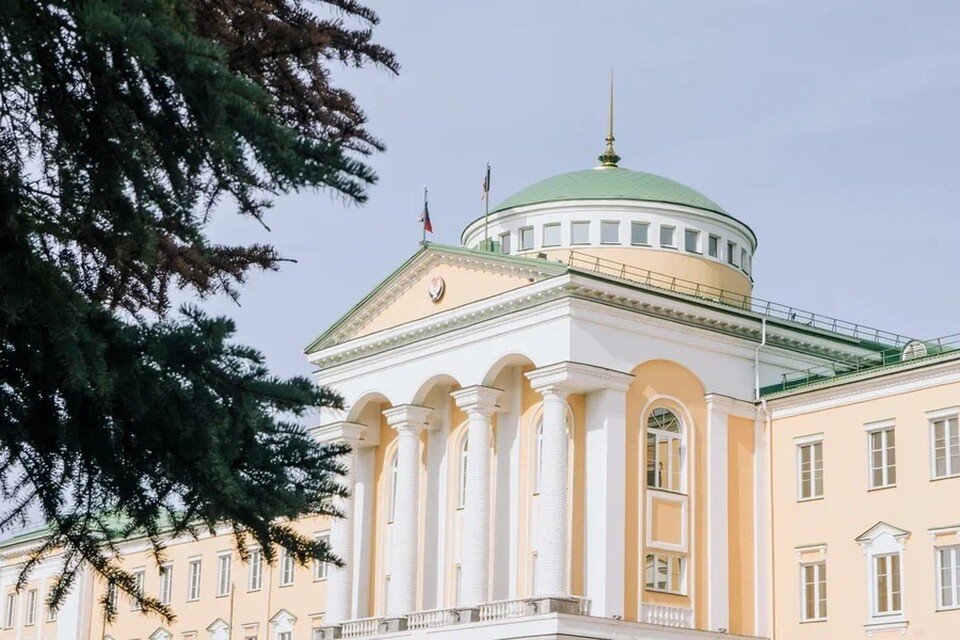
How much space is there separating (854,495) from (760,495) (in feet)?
11.1

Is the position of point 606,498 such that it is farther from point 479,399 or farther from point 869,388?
point 869,388

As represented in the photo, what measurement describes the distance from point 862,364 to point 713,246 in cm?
614

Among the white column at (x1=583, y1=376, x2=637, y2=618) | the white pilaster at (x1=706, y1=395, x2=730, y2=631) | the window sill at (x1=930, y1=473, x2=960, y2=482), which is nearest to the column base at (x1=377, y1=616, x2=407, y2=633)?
the white column at (x1=583, y1=376, x2=637, y2=618)

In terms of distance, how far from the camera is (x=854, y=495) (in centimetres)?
4191

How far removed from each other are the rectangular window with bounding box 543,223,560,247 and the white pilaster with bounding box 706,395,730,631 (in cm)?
745

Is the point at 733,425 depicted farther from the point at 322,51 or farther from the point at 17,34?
the point at 17,34

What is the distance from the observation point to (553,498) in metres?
41.9

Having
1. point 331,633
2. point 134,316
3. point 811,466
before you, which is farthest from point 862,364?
point 134,316

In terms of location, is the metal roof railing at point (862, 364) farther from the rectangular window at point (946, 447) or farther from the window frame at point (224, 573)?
the window frame at point (224, 573)

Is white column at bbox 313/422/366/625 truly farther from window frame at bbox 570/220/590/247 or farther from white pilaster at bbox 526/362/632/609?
window frame at bbox 570/220/590/247

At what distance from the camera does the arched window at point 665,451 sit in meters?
43.7

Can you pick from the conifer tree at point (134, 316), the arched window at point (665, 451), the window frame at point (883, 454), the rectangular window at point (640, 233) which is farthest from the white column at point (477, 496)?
the conifer tree at point (134, 316)

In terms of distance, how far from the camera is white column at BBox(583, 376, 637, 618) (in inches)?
1639

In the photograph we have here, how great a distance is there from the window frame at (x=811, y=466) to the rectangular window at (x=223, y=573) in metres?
23.8
